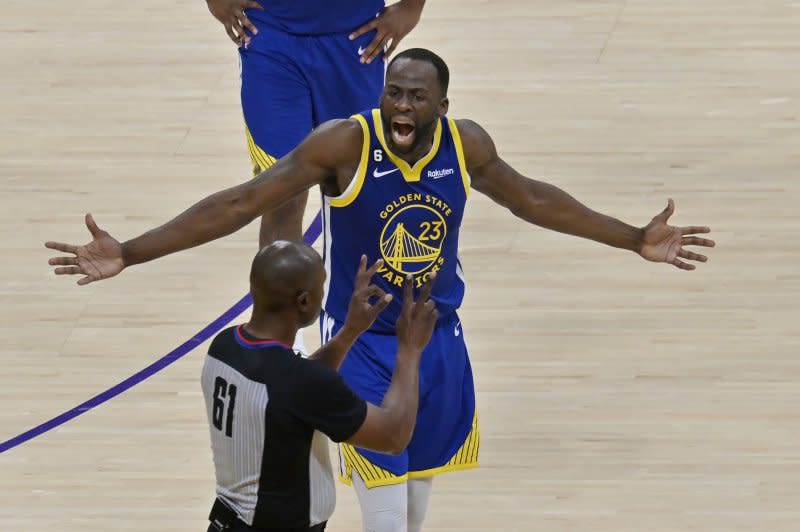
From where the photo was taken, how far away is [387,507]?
4.93 meters

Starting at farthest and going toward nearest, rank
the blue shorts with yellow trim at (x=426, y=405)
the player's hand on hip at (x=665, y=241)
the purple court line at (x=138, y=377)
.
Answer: the purple court line at (x=138, y=377) < the player's hand on hip at (x=665, y=241) < the blue shorts with yellow trim at (x=426, y=405)

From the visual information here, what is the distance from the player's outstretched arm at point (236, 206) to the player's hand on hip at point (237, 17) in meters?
1.72

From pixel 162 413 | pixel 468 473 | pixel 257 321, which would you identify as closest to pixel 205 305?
pixel 162 413

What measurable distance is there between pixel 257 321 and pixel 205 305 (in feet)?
10.6

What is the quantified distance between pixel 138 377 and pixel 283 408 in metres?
2.83

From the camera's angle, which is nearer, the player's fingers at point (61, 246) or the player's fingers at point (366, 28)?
the player's fingers at point (61, 246)

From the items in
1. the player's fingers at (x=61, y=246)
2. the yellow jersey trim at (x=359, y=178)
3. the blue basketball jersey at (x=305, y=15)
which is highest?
the yellow jersey trim at (x=359, y=178)

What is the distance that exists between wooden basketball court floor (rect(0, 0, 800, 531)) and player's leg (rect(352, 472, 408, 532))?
87 centimetres

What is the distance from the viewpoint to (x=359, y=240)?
193 inches

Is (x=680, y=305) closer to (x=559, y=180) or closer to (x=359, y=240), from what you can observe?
(x=559, y=180)

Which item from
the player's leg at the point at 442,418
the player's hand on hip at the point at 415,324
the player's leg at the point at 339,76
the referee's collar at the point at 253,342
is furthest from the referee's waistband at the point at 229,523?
the player's leg at the point at 339,76

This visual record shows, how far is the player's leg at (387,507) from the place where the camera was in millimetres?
4930

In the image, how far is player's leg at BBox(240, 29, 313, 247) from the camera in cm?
651

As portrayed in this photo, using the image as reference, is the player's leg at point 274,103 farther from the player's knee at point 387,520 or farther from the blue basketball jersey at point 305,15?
the player's knee at point 387,520
